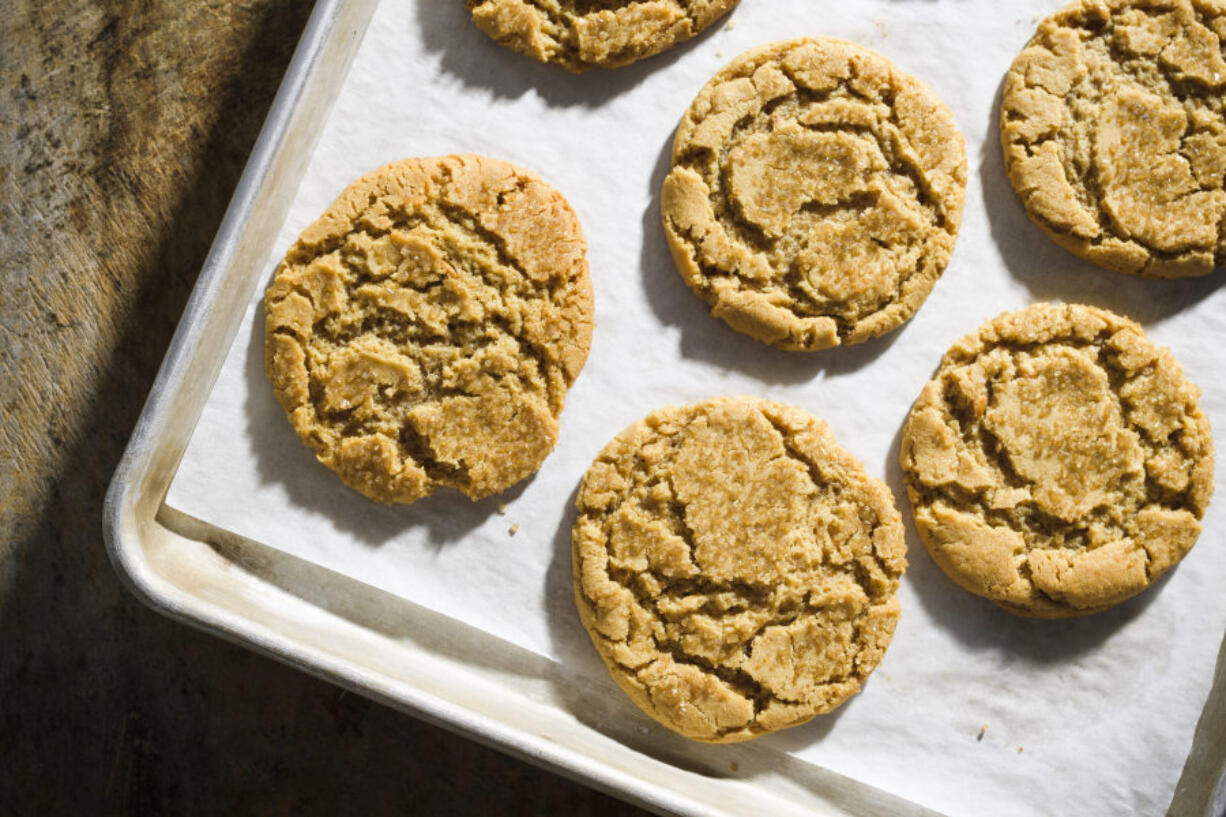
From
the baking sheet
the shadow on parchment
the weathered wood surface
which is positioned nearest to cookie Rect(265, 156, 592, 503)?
the baking sheet

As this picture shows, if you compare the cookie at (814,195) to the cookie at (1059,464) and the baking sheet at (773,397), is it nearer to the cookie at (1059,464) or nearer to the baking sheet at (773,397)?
the baking sheet at (773,397)

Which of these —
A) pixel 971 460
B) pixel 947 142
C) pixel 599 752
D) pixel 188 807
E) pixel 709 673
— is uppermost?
pixel 947 142

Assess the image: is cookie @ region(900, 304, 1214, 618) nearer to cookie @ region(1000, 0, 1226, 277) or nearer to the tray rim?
cookie @ region(1000, 0, 1226, 277)

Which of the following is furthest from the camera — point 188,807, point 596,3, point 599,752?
point 188,807

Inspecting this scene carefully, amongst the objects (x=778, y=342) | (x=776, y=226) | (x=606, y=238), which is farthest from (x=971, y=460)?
(x=606, y=238)

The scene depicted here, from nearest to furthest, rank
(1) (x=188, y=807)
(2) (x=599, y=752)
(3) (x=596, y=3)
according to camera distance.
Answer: (2) (x=599, y=752)
(3) (x=596, y=3)
(1) (x=188, y=807)

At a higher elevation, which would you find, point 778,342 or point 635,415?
point 778,342

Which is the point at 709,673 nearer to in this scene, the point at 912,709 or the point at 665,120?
the point at 912,709
